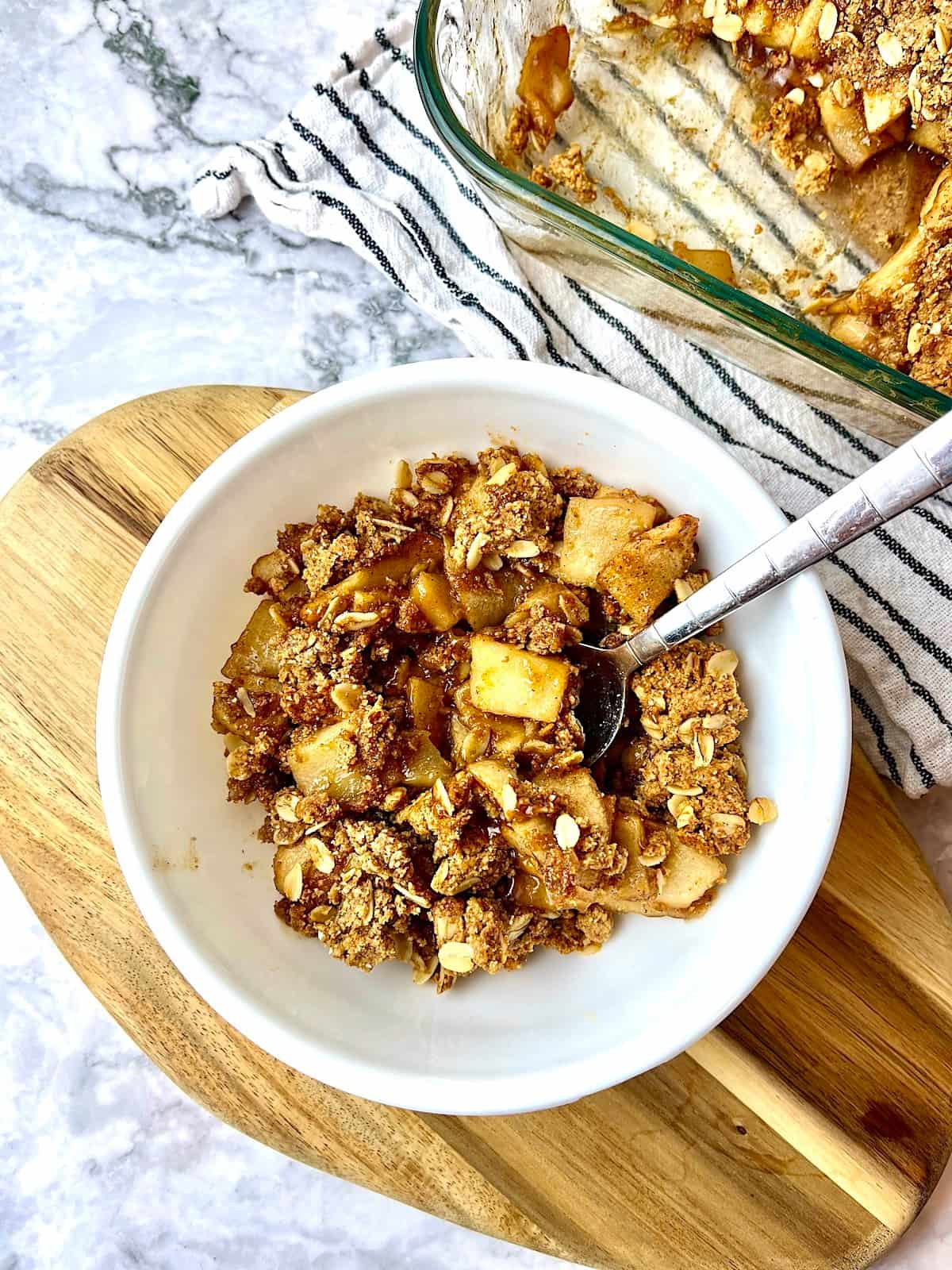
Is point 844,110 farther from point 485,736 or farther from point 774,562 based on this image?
point 485,736

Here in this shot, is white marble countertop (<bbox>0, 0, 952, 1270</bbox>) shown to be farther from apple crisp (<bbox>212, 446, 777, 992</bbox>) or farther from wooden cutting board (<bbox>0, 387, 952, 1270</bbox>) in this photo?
apple crisp (<bbox>212, 446, 777, 992</bbox>)

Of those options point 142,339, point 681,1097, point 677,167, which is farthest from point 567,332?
point 681,1097

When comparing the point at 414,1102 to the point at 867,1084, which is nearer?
the point at 414,1102

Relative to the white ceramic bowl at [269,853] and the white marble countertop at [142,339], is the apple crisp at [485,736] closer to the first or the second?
the white ceramic bowl at [269,853]

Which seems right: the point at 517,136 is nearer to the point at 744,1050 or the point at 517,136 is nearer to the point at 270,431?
the point at 270,431

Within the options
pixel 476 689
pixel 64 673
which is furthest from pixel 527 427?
pixel 64 673

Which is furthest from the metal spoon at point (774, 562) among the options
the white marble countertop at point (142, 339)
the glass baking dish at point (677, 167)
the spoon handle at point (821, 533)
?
the white marble countertop at point (142, 339)

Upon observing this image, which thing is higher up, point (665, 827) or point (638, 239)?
point (638, 239)
